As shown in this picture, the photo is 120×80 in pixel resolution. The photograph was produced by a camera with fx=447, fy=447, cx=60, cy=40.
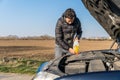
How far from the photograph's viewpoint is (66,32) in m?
8.53

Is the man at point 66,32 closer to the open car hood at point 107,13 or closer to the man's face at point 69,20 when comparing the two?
the man's face at point 69,20

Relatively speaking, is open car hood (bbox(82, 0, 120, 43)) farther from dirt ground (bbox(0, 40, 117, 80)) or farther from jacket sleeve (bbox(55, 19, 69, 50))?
dirt ground (bbox(0, 40, 117, 80))

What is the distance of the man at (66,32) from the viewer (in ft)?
27.0

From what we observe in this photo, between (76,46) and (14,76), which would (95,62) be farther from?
(14,76)

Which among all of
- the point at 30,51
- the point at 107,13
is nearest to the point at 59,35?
the point at 107,13

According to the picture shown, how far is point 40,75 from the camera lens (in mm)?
5691

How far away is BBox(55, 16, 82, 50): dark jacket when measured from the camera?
8328 millimetres

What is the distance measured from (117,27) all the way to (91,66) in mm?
1336

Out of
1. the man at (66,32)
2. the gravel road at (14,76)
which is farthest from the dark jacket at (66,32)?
the gravel road at (14,76)

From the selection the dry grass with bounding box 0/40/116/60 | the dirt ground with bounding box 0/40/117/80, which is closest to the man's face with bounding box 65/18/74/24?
the dirt ground with bounding box 0/40/117/80

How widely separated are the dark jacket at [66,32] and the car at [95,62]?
1.12 m

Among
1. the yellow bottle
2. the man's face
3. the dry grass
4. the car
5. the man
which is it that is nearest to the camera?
the car

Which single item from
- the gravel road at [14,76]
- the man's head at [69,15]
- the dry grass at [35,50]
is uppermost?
the man's head at [69,15]

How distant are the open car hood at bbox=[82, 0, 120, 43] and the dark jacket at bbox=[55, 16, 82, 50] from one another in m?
1.15
